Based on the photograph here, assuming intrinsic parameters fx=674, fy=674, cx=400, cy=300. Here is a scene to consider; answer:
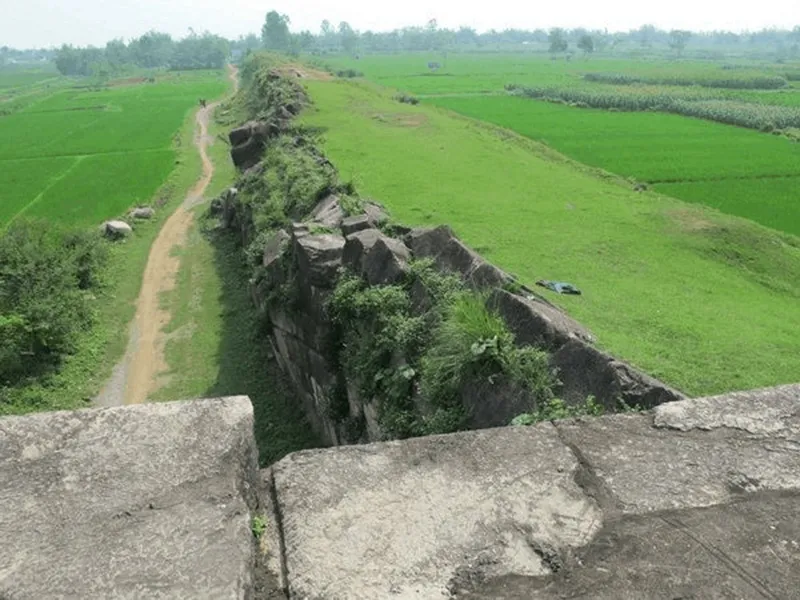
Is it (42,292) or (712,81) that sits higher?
(712,81)

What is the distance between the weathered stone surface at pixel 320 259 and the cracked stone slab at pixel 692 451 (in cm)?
1037

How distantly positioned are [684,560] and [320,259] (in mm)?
12037

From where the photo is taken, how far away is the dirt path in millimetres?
16859

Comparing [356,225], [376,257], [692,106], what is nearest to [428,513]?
[376,257]

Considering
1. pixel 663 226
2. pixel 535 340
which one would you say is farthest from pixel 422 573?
pixel 663 226

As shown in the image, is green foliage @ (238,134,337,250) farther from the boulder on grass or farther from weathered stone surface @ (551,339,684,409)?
weathered stone surface @ (551,339,684,409)

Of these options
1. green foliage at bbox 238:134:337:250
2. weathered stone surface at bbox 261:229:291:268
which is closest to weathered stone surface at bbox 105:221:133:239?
green foliage at bbox 238:134:337:250

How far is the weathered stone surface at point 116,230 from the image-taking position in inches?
1098

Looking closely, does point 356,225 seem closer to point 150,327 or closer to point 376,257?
point 376,257

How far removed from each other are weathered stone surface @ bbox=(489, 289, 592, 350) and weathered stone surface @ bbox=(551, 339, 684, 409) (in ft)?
0.83

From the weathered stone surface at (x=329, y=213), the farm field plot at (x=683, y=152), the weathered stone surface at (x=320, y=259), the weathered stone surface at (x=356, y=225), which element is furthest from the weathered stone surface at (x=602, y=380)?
the farm field plot at (x=683, y=152)

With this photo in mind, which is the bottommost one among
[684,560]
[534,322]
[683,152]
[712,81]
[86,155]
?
[86,155]

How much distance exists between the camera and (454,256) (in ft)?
37.3

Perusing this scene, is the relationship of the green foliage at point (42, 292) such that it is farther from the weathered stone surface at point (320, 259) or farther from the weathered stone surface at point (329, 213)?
the weathered stone surface at point (320, 259)
